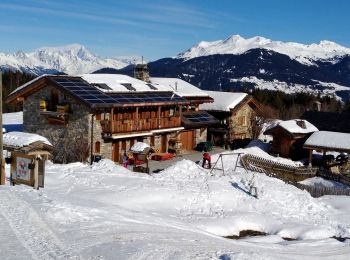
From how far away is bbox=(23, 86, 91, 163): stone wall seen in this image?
3406 centimetres

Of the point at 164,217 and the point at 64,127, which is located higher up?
the point at 64,127

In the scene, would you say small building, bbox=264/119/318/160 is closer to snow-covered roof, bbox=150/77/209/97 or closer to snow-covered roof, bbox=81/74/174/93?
snow-covered roof, bbox=150/77/209/97

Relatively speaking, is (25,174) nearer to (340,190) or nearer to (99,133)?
(99,133)

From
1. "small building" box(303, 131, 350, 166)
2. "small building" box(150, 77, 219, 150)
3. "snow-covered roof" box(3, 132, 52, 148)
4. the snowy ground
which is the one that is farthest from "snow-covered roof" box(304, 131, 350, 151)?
"snow-covered roof" box(3, 132, 52, 148)

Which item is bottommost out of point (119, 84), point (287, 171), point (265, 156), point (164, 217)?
point (164, 217)

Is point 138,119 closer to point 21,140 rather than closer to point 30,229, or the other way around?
point 21,140

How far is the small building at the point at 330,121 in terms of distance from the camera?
42.2 meters

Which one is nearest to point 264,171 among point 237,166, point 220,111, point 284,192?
point 237,166

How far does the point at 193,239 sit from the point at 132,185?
8.22m

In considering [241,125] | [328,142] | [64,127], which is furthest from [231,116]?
[64,127]

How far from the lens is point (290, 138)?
40.1 m

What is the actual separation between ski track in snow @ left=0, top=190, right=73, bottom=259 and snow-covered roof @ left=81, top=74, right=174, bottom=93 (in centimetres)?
1988

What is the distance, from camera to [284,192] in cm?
2755

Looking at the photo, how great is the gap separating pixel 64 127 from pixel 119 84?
605cm
